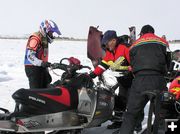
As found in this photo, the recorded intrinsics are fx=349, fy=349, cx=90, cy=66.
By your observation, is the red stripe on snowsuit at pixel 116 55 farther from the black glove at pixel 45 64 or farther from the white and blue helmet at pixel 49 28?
the white and blue helmet at pixel 49 28

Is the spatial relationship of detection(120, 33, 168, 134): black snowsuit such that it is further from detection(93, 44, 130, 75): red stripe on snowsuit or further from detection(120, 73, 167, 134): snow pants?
detection(93, 44, 130, 75): red stripe on snowsuit

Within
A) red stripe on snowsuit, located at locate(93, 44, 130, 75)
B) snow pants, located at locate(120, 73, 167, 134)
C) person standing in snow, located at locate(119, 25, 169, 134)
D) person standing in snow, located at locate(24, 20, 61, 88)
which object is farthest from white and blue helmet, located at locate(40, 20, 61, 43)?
snow pants, located at locate(120, 73, 167, 134)

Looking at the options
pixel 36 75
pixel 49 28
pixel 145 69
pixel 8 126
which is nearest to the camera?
pixel 8 126

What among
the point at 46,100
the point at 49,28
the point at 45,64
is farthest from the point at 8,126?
the point at 49,28

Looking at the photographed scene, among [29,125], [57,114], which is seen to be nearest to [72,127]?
[57,114]

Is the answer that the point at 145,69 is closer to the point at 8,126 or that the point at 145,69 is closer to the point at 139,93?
the point at 139,93

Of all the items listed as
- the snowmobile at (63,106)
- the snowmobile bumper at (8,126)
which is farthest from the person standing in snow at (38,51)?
the snowmobile bumper at (8,126)

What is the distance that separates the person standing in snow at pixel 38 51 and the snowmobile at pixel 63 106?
65 centimetres

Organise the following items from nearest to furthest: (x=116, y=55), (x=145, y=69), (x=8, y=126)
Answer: (x=8, y=126) < (x=145, y=69) < (x=116, y=55)

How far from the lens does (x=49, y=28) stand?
569 centimetres

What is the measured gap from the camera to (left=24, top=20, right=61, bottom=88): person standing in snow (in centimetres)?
564

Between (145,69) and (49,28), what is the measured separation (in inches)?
79.8

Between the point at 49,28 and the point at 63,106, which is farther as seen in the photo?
the point at 49,28

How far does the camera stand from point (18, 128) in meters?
4.23
